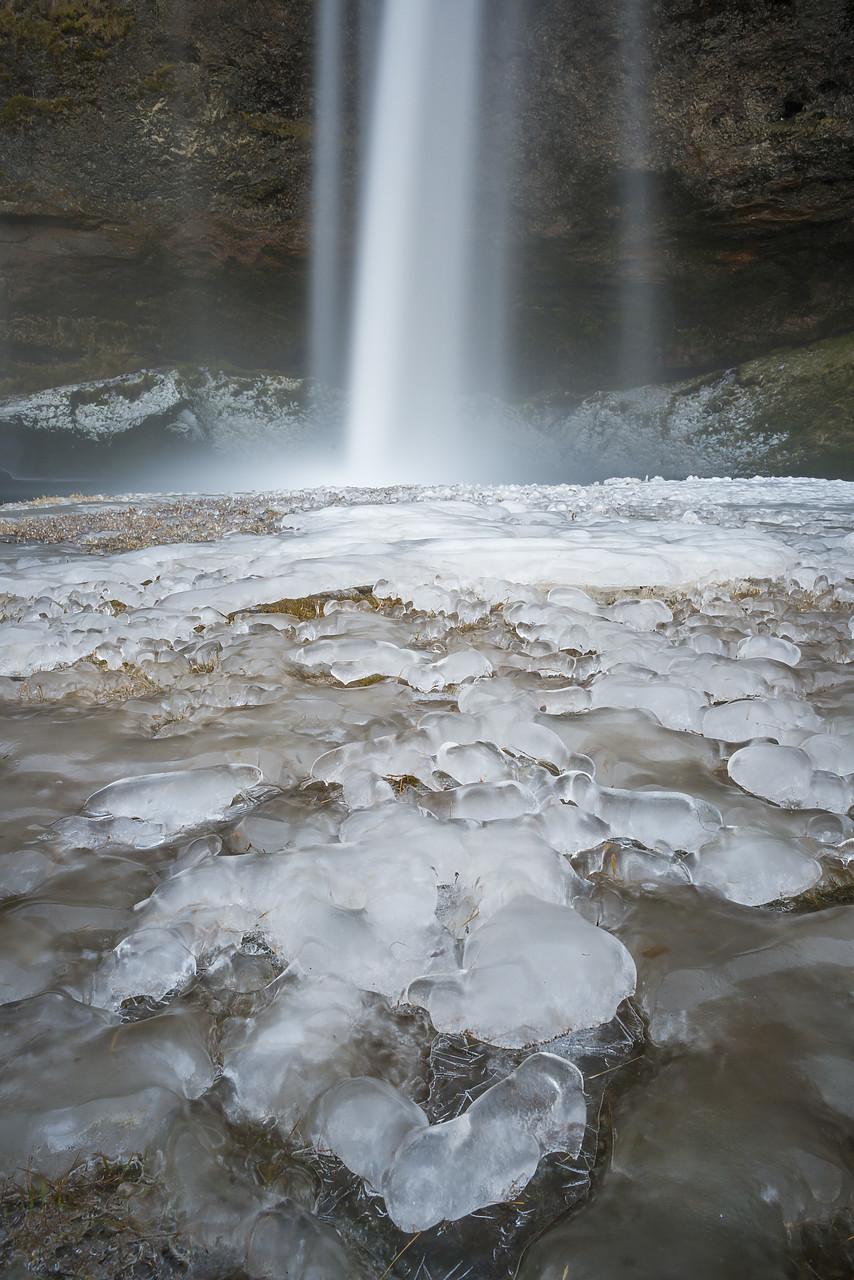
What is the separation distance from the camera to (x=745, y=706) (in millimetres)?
1662

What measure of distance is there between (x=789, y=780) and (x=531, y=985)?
0.82 metres

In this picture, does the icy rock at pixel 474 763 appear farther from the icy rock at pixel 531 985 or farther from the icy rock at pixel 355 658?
the icy rock at pixel 355 658

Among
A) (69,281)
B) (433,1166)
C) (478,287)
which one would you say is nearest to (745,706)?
(433,1166)

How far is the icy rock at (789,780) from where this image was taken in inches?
52.7

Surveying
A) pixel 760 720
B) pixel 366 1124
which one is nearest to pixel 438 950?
pixel 366 1124

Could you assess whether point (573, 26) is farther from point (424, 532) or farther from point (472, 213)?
point (424, 532)

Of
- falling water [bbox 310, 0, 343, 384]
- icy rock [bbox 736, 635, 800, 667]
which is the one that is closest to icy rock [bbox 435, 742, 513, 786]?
icy rock [bbox 736, 635, 800, 667]

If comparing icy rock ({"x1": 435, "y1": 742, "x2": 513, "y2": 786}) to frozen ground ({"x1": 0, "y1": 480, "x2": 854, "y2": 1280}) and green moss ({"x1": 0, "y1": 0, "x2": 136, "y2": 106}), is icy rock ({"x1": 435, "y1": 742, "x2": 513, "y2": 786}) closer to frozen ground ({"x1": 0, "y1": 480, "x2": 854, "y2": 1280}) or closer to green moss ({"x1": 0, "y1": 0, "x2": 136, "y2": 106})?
frozen ground ({"x1": 0, "y1": 480, "x2": 854, "y2": 1280})

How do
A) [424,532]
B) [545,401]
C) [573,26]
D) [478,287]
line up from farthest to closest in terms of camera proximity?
[545,401]
[478,287]
[573,26]
[424,532]

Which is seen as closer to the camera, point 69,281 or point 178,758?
point 178,758

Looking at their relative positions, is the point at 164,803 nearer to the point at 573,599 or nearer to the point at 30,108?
the point at 573,599

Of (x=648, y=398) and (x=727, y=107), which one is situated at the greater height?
(x=727, y=107)

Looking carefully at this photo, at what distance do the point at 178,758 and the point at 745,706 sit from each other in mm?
1451

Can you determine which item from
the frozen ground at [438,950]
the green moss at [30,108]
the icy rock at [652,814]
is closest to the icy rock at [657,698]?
the frozen ground at [438,950]
